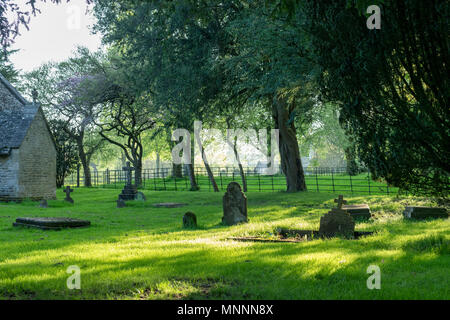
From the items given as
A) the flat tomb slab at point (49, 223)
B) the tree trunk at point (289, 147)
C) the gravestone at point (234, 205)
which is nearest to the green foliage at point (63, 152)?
the tree trunk at point (289, 147)

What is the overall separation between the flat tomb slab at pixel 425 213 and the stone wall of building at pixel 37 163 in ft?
72.3

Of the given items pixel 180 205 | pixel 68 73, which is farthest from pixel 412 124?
pixel 68 73

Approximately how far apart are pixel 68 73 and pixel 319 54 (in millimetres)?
36639

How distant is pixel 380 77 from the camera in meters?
7.15

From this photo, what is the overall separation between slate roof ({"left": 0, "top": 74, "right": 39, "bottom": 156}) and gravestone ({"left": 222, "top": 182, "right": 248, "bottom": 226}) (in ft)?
57.8

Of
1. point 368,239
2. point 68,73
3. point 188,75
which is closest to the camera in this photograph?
point 368,239

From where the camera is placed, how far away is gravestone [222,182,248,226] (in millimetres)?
12656

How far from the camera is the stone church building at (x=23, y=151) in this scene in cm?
2527

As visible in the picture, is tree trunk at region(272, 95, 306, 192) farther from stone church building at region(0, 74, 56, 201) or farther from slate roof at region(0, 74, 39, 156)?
slate roof at region(0, 74, 39, 156)

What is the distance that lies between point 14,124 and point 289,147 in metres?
17.1

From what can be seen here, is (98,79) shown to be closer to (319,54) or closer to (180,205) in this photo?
(180,205)

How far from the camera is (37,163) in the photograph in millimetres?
26734

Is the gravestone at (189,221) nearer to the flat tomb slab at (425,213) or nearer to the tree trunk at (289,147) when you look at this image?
the flat tomb slab at (425,213)
